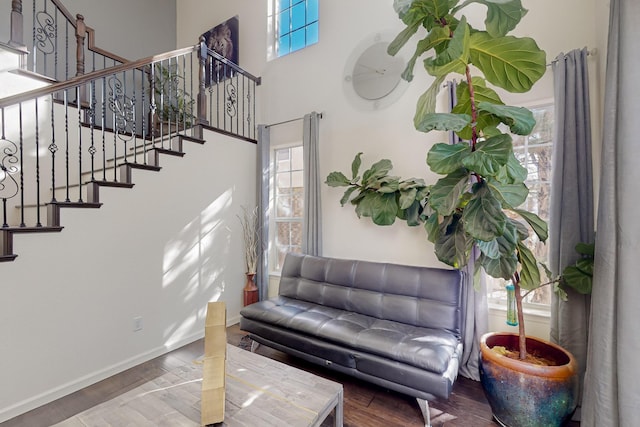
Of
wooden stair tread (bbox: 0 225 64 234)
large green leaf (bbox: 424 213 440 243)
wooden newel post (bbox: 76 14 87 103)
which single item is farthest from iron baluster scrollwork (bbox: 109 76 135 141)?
large green leaf (bbox: 424 213 440 243)

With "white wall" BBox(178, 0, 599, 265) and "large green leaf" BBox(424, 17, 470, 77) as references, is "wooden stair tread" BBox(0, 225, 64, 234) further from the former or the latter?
"large green leaf" BBox(424, 17, 470, 77)

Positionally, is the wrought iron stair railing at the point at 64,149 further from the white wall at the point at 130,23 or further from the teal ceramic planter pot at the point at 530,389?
the teal ceramic planter pot at the point at 530,389

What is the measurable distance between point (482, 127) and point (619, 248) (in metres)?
0.84

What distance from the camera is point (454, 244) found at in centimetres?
180

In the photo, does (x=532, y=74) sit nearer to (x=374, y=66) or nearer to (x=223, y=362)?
(x=374, y=66)

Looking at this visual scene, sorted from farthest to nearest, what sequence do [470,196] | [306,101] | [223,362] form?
1. [306,101]
2. [470,196]
3. [223,362]

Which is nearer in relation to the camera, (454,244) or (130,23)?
(454,244)

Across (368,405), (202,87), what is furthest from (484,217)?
(202,87)

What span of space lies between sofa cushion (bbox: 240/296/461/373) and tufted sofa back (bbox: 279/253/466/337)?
0.25ft

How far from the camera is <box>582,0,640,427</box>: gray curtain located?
1.14 m

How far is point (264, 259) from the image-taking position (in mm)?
3594

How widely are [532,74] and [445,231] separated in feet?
3.22

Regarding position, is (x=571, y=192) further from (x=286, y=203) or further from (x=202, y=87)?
(x=202, y=87)

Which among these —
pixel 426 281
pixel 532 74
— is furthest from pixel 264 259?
pixel 532 74
